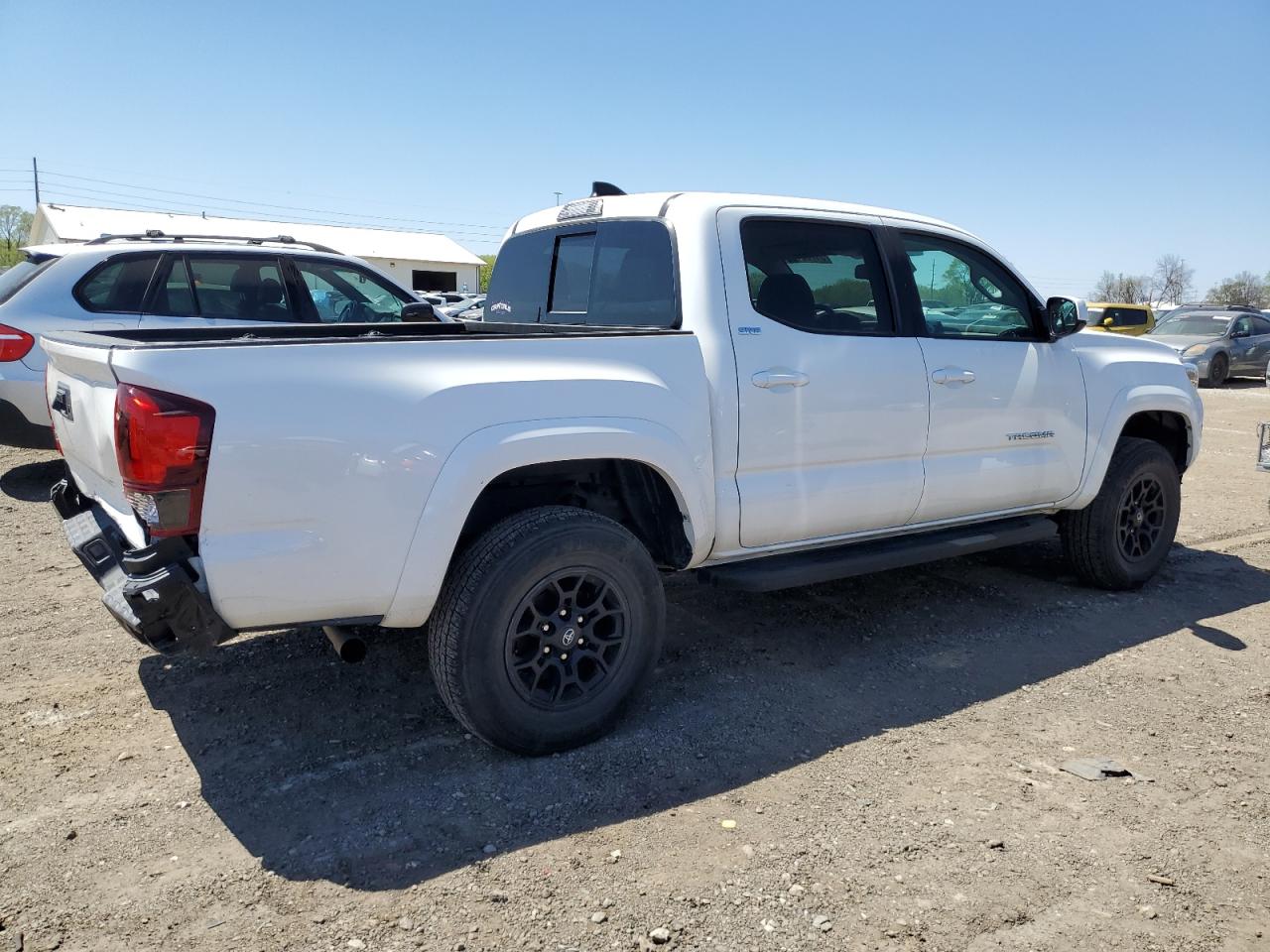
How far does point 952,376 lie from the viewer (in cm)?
438

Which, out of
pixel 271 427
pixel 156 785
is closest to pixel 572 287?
pixel 271 427

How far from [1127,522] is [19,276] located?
25.8 ft

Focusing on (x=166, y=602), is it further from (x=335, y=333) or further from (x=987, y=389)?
(x=987, y=389)

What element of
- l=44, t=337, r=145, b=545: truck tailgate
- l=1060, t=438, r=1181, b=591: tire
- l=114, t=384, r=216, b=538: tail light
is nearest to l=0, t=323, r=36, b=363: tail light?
l=44, t=337, r=145, b=545: truck tailgate

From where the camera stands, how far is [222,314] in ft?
23.7

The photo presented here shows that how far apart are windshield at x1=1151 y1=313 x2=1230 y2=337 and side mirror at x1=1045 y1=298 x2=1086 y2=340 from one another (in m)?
17.8

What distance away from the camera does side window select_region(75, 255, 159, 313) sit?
22.6ft

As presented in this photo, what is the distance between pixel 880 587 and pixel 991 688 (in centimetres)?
138

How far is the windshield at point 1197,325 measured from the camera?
1991 cm

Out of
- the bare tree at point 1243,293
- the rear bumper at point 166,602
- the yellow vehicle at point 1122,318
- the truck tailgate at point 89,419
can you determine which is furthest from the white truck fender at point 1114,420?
the bare tree at point 1243,293

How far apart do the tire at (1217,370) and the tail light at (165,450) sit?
21.2 metres

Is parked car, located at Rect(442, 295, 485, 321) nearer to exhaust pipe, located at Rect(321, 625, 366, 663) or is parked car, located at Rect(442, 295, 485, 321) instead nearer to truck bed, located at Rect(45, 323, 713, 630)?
truck bed, located at Rect(45, 323, 713, 630)

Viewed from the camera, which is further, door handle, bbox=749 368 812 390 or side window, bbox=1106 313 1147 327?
side window, bbox=1106 313 1147 327

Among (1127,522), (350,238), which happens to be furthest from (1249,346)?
(350,238)
